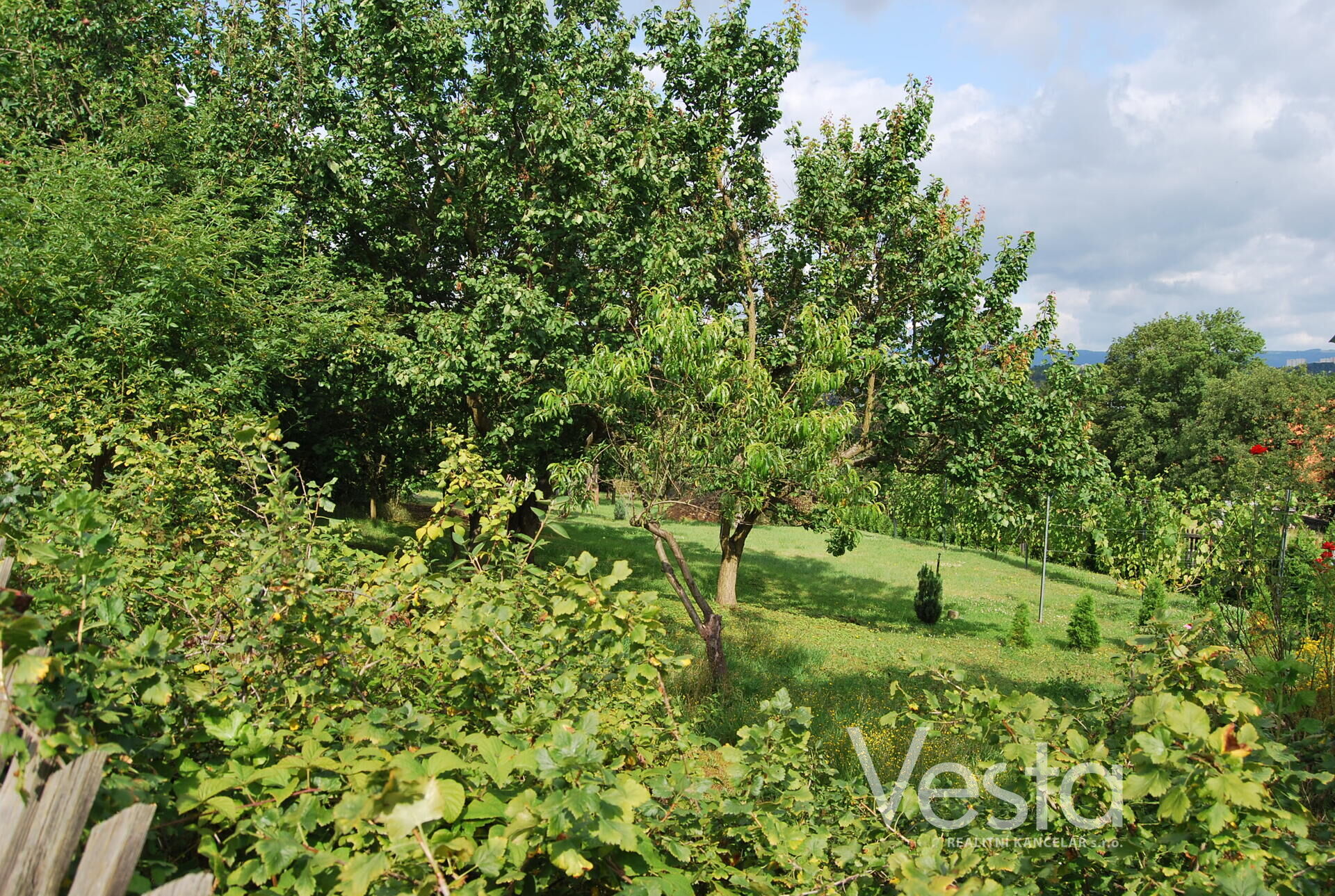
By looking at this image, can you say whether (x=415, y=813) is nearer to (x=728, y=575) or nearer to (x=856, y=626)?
(x=728, y=575)

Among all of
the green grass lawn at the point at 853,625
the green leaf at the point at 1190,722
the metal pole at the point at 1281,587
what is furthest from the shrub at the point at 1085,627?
the green leaf at the point at 1190,722

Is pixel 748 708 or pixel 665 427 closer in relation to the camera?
pixel 748 708

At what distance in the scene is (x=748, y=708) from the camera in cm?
649

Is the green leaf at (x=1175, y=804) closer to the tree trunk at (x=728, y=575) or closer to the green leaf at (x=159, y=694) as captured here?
the green leaf at (x=159, y=694)

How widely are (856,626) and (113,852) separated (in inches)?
489

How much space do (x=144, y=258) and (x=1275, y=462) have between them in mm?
12477

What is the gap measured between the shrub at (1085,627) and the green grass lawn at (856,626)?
28cm

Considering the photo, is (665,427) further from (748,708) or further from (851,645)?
(851,645)

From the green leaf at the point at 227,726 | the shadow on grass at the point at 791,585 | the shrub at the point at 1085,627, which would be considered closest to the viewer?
the green leaf at the point at 227,726

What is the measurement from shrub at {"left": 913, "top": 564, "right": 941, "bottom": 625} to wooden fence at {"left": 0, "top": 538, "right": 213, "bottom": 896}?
13.3m

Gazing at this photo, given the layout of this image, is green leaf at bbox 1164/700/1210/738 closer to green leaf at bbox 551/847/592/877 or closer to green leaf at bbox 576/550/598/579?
green leaf at bbox 551/847/592/877

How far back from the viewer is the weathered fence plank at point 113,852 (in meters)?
1.13

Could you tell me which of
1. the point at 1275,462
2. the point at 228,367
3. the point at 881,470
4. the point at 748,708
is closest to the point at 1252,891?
the point at 748,708

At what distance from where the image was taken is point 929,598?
13211 mm
